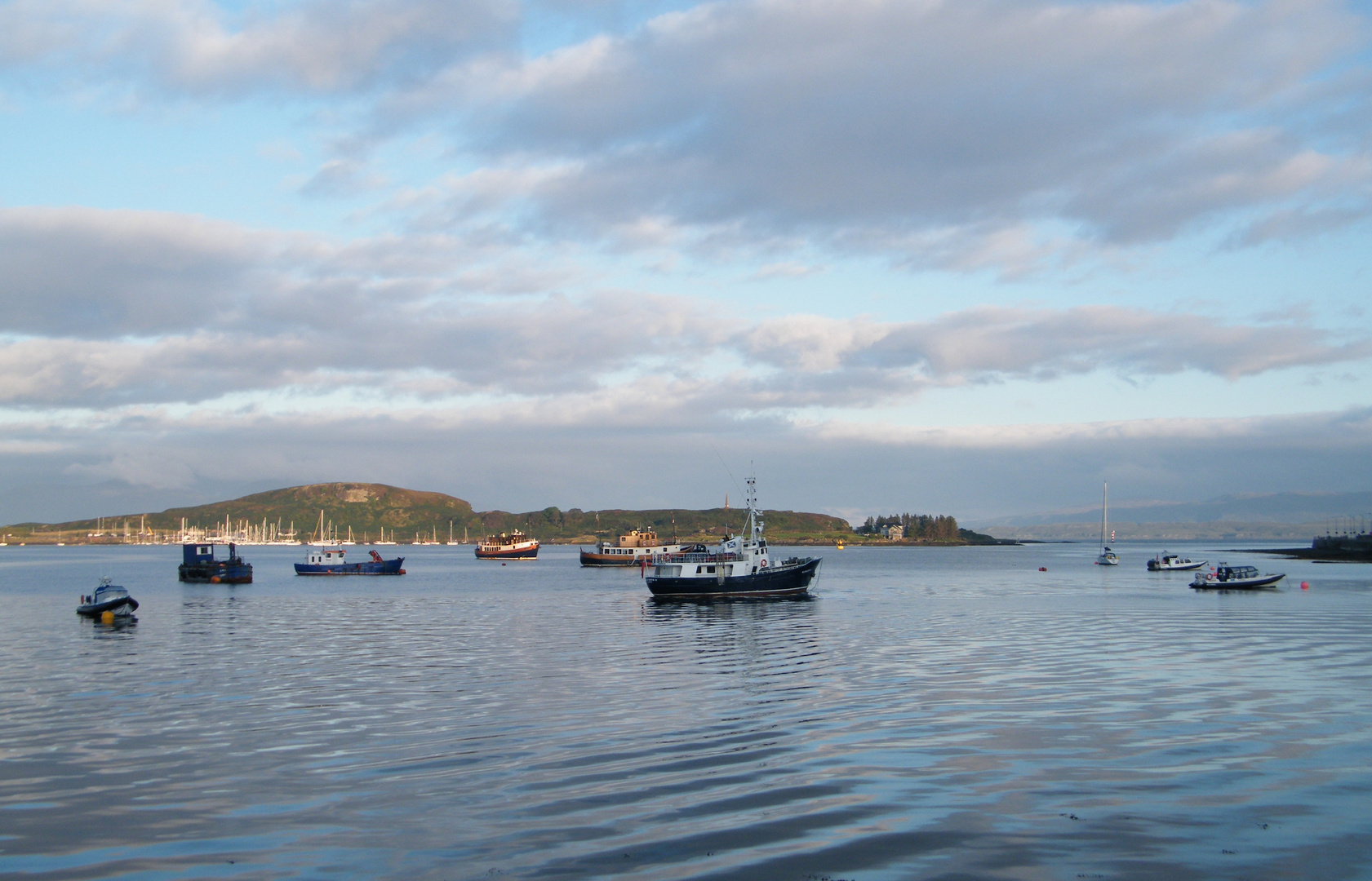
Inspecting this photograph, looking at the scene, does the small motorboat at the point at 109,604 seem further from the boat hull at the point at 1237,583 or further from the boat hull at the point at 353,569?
the boat hull at the point at 1237,583

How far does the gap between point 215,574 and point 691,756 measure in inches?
4550

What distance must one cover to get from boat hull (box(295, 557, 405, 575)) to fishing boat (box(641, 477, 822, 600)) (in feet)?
239

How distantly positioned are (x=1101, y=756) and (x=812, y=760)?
696cm

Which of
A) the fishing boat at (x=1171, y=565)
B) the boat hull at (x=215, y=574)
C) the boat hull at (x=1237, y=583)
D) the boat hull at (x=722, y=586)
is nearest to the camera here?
the boat hull at (x=722, y=586)

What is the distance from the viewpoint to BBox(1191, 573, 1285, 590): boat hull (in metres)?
98.7

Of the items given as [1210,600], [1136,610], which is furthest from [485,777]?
[1210,600]

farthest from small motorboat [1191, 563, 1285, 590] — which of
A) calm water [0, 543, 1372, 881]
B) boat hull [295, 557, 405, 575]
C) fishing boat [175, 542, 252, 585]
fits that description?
fishing boat [175, 542, 252, 585]

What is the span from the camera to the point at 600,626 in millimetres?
62000

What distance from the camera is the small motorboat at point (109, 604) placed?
65.3 meters

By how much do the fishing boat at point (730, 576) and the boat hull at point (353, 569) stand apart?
2862 inches

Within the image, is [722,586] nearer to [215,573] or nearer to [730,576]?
[730,576]

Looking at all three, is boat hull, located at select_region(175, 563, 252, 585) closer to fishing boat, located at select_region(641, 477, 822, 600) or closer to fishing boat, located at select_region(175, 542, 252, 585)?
fishing boat, located at select_region(175, 542, 252, 585)

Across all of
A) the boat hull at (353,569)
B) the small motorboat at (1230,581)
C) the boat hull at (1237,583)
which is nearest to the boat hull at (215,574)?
the boat hull at (353,569)

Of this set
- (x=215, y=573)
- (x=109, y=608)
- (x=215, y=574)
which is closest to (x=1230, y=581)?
(x=109, y=608)
